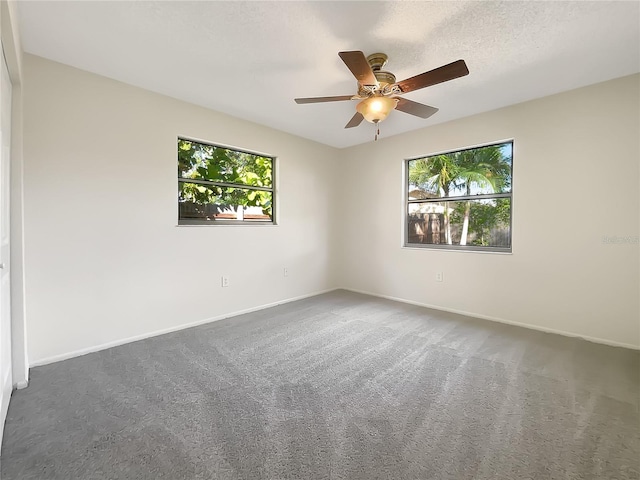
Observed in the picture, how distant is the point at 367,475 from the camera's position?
1.27m

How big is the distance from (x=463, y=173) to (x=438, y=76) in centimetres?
206

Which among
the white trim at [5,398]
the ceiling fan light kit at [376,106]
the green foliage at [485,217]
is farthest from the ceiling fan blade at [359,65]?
the white trim at [5,398]

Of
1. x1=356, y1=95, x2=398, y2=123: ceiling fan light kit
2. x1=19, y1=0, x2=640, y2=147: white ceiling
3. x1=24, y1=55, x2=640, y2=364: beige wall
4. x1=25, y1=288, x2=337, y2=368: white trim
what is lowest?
x1=25, y1=288, x2=337, y2=368: white trim

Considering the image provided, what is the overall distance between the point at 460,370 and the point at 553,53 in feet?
8.35

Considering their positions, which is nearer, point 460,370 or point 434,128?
point 460,370

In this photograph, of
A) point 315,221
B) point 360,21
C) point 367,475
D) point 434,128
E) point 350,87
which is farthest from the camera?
point 315,221

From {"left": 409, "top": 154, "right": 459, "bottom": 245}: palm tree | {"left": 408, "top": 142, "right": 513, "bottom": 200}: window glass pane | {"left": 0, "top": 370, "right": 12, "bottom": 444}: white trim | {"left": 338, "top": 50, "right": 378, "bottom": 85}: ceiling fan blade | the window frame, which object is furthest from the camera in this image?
{"left": 409, "top": 154, "right": 459, "bottom": 245}: palm tree

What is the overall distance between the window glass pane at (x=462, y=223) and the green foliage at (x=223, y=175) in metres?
2.14

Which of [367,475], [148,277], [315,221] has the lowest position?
[367,475]

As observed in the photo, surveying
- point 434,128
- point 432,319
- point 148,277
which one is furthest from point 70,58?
point 432,319

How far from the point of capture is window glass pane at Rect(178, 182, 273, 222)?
125 inches

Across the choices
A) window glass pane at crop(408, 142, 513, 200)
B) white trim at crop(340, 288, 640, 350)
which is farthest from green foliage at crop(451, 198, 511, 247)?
white trim at crop(340, 288, 640, 350)

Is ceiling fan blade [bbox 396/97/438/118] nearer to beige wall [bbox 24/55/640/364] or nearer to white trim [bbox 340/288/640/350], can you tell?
beige wall [bbox 24/55/640/364]

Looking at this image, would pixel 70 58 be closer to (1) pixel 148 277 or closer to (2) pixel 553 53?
(1) pixel 148 277
